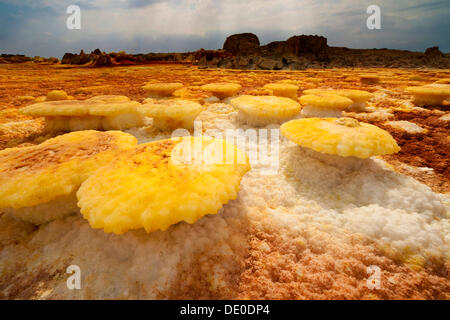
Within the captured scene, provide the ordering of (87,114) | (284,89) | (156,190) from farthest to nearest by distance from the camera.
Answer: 1. (284,89)
2. (87,114)
3. (156,190)

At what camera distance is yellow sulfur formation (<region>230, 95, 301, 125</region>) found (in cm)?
330

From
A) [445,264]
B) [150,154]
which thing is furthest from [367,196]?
[150,154]

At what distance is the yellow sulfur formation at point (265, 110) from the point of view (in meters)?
3.30

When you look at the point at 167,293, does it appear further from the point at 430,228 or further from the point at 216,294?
the point at 430,228

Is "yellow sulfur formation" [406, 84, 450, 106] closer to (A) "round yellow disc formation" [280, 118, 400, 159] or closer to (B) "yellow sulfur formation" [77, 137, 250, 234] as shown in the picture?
(A) "round yellow disc formation" [280, 118, 400, 159]

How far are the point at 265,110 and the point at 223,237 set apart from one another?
7.58 ft

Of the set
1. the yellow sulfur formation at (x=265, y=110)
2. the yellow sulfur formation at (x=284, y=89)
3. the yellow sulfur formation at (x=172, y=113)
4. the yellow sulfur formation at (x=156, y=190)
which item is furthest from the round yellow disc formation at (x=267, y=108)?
the yellow sulfur formation at (x=156, y=190)

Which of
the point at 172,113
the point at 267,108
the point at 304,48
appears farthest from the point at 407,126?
the point at 304,48

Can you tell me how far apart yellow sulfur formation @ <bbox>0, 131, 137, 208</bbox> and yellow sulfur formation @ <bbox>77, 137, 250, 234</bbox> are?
0.21 m

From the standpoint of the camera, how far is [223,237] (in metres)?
1.50

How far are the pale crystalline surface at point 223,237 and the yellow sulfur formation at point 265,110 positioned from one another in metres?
1.49

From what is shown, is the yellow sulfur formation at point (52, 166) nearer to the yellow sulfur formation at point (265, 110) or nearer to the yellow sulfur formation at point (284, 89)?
the yellow sulfur formation at point (265, 110)

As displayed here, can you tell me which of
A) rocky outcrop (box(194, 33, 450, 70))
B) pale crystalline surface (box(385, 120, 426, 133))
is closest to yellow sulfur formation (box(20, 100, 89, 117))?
pale crystalline surface (box(385, 120, 426, 133))

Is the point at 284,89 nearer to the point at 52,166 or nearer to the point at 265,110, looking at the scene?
the point at 265,110
